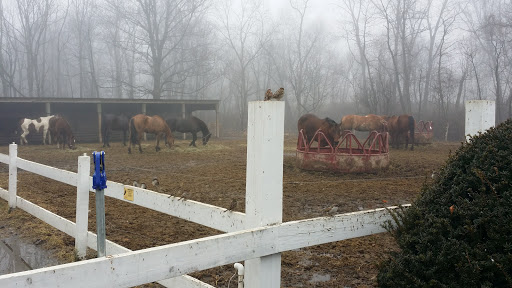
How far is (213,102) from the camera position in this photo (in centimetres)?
2684

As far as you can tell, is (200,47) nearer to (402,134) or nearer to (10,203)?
(402,134)

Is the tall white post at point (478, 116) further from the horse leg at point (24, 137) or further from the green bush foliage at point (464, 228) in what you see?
the horse leg at point (24, 137)

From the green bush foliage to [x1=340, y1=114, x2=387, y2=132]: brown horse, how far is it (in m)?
17.1

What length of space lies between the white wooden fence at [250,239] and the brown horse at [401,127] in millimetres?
16444

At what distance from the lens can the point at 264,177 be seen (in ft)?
6.59

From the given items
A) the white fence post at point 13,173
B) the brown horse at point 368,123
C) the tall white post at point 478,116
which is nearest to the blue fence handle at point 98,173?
the tall white post at point 478,116

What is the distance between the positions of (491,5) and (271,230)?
38.4m

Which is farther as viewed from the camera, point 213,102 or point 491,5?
point 491,5

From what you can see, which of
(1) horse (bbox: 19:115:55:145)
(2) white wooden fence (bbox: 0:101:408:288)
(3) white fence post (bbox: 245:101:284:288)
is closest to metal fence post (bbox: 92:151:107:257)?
(2) white wooden fence (bbox: 0:101:408:288)

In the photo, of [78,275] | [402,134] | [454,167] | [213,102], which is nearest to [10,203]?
[78,275]

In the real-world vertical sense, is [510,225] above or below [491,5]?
below

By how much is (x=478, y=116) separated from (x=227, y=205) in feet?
14.6

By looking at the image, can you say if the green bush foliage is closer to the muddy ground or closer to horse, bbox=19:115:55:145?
the muddy ground

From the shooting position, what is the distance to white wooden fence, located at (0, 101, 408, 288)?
1502 mm
